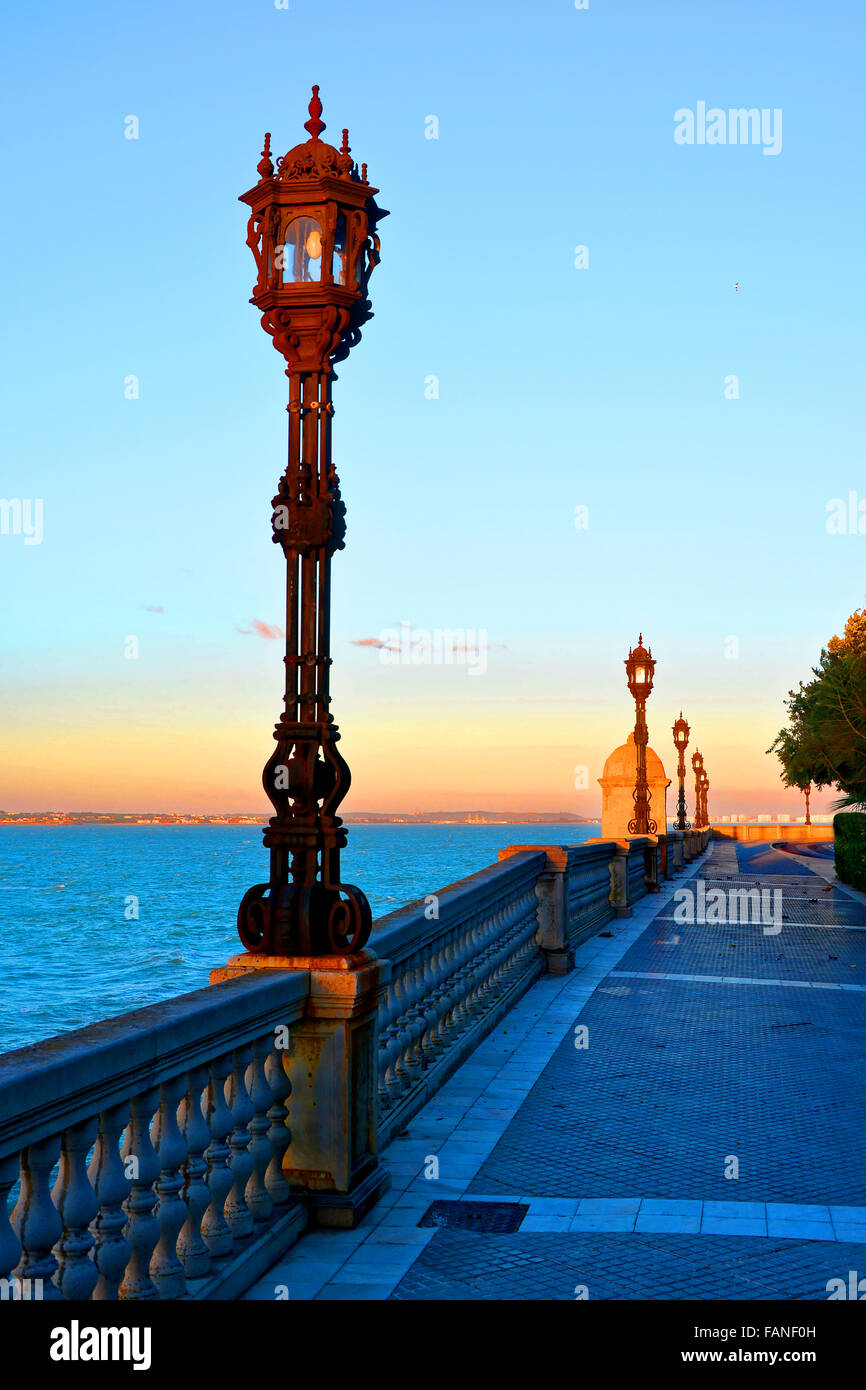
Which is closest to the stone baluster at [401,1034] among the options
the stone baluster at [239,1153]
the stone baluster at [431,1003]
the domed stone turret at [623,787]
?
the stone baluster at [431,1003]

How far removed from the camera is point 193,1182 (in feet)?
15.8

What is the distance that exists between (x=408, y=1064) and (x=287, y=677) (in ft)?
10.6

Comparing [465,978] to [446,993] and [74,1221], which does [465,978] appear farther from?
[74,1221]

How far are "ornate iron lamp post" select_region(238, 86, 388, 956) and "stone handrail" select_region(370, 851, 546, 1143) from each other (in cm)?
99

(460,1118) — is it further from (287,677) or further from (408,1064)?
(287,677)

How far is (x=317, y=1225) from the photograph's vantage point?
5.93 metres

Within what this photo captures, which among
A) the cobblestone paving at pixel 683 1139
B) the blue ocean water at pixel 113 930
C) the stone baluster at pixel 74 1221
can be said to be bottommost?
the blue ocean water at pixel 113 930

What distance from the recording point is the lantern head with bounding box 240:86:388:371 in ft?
22.1

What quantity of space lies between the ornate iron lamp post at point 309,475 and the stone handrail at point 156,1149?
0.65m

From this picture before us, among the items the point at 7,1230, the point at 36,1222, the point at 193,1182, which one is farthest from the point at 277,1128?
the point at 7,1230

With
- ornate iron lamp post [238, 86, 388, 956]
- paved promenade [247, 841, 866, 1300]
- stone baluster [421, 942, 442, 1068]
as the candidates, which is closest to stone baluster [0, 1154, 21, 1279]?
paved promenade [247, 841, 866, 1300]

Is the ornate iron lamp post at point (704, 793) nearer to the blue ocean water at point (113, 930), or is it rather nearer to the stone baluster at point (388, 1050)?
the blue ocean water at point (113, 930)

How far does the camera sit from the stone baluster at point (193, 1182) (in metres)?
4.71

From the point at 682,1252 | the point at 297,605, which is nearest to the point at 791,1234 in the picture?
the point at 682,1252
